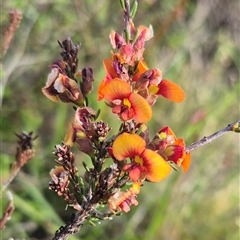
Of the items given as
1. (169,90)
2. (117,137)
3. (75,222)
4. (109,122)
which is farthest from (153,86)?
(109,122)

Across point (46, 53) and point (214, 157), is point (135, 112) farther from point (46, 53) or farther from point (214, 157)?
point (214, 157)

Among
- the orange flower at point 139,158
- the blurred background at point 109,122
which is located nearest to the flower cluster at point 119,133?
the orange flower at point 139,158

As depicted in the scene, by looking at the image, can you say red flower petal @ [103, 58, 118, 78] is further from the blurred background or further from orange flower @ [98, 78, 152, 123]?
the blurred background

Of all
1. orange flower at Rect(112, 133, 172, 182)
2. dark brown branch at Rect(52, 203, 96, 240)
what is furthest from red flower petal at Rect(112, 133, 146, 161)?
dark brown branch at Rect(52, 203, 96, 240)

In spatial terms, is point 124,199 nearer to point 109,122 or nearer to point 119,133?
point 119,133

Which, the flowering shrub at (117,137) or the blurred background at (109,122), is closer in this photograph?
the flowering shrub at (117,137)

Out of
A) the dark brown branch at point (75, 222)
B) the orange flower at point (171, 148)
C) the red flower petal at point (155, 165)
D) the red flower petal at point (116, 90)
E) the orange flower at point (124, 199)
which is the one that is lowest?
the dark brown branch at point (75, 222)

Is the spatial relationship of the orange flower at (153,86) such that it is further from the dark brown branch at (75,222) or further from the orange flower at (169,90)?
the dark brown branch at (75,222)
